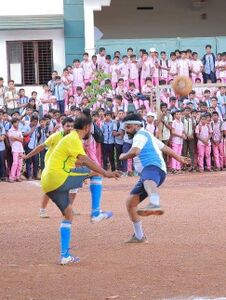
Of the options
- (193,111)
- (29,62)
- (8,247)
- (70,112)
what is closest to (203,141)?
(193,111)

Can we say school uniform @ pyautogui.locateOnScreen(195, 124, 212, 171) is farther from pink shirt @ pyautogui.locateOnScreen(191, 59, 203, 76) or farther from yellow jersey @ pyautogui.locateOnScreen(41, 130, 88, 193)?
yellow jersey @ pyautogui.locateOnScreen(41, 130, 88, 193)

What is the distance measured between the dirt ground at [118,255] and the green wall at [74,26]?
1436cm

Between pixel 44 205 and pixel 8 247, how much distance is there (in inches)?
107

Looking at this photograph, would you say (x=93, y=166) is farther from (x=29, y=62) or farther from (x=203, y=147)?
(x=29, y=62)

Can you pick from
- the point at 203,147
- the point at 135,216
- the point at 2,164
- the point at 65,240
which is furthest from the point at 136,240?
the point at 203,147

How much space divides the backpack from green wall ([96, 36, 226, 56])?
22.8 feet

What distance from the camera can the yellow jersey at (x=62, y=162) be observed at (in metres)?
9.17

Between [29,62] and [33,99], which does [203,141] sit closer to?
[33,99]

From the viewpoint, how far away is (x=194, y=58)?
25.5 meters

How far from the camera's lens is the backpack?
21.2m

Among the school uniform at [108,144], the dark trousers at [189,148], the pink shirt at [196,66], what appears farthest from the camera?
the pink shirt at [196,66]

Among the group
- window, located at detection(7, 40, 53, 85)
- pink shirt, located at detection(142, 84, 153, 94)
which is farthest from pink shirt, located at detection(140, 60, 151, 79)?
window, located at detection(7, 40, 53, 85)

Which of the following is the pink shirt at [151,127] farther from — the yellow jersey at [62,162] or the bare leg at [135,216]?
the yellow jersey at [62,162]

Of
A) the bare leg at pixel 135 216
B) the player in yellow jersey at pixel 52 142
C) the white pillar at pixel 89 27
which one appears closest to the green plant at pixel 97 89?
the white pillar at pixel 89 27
